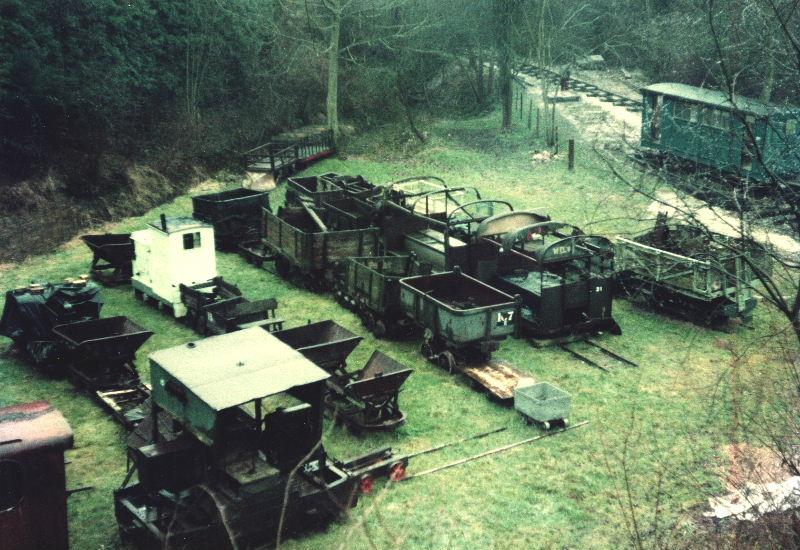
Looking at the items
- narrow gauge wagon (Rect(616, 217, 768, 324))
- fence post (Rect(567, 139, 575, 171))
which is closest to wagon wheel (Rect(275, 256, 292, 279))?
narrow gauge wagon (Rect(616, 217, 768, 324))

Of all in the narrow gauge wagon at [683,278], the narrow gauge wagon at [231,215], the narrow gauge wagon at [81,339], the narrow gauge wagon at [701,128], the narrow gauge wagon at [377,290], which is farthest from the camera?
the narrow gauge wagon at [701,128]

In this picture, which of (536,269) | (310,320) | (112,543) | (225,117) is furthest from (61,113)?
(112,543)

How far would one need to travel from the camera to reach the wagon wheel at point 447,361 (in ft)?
49.4

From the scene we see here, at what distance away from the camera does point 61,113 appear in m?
25.3

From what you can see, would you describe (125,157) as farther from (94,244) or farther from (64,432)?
(64,432)

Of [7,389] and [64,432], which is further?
[7,389]

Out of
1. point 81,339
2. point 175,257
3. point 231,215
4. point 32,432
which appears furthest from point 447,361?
point 231,215

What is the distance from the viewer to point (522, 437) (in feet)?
42.1

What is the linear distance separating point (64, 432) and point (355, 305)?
29.3ft

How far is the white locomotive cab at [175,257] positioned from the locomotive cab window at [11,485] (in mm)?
8624

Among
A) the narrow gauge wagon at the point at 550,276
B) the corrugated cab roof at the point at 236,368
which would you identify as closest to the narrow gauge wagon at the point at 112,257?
the narrow gauge wagon at the point at 550,276

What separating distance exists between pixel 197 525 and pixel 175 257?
8738mm

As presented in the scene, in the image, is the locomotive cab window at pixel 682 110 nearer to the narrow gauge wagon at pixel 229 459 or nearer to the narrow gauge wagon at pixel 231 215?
the narrow gauge wagon at pixel 231 215

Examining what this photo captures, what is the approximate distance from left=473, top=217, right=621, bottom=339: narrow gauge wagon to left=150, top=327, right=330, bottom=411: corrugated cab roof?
6.94 m
